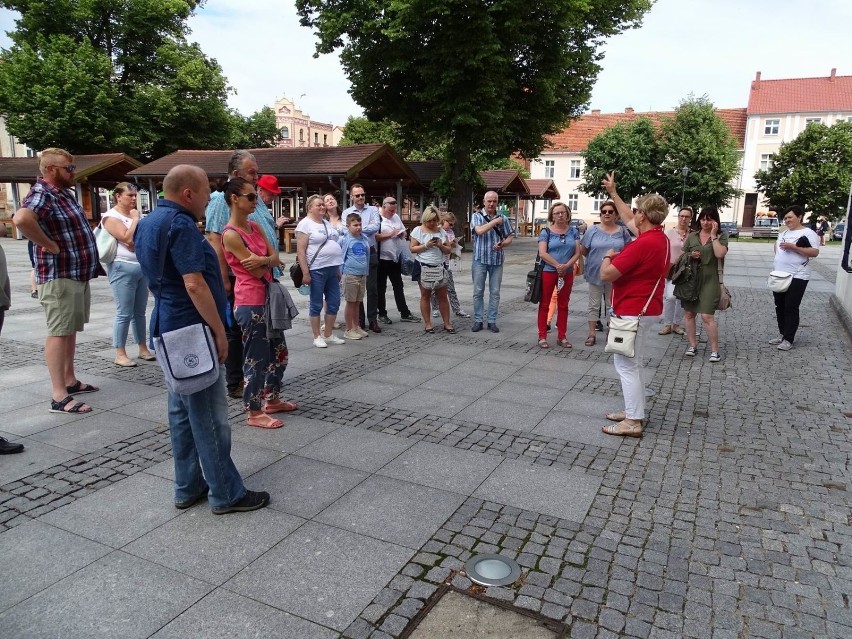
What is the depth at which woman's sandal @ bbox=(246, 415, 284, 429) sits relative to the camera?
474 cm

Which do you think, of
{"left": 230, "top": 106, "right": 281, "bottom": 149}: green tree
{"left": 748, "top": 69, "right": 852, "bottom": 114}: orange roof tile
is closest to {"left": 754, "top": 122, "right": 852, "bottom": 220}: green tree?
{"left": 748, "top": 69, "right": 852, "bottom": 114}: orange roof tile

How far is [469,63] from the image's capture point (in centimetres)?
1914

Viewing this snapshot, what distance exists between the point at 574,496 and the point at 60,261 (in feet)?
14.4

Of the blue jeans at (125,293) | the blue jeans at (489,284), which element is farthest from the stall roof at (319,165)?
the blue jeans at (125,293)

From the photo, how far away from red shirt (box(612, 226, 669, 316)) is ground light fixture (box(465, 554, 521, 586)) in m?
2.34

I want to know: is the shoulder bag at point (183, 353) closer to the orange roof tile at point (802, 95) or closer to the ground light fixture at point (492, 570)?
the ground light fixture at point (492, 570)

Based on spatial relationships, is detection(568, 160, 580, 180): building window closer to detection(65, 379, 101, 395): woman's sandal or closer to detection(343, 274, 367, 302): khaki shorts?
detection(343, 274, 367, 302): khaki shorts

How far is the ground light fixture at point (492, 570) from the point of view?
284 centimetres

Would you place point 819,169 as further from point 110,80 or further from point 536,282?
point 110,80

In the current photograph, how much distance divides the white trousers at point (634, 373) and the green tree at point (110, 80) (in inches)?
1309

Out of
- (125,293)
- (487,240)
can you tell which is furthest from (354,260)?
(125,293)

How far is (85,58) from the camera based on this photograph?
101 feet

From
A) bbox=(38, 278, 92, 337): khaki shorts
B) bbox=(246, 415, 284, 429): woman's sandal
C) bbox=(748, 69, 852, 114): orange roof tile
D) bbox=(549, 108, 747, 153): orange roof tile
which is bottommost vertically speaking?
bbox=(246, 415, 284, 429): woman's sandal

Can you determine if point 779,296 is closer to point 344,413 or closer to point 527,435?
point 527,435
